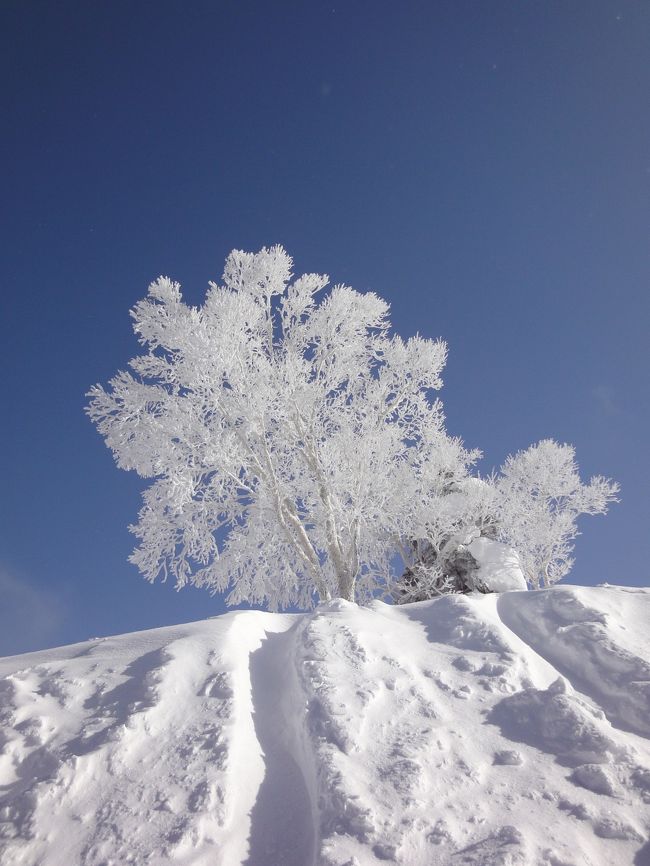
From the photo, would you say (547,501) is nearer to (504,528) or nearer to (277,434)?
(504,528)

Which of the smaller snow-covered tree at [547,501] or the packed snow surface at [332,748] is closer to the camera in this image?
the packed snow surface at [332,748]

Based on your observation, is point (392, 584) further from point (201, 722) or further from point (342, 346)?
point (201, 722)

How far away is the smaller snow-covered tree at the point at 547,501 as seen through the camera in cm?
1664

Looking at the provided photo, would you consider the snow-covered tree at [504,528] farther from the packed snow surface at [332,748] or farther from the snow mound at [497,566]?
the packed snow surface at [332,748]

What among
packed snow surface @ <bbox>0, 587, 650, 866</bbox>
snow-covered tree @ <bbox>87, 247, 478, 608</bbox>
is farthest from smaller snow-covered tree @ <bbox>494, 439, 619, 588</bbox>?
packed snow surface @ <bbox>0, 587, 650, 866</bbox>

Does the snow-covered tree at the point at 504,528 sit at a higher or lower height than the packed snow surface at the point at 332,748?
higher

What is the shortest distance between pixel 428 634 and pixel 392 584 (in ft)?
25.2

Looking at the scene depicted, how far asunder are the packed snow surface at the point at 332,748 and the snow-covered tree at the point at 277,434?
18.1ft

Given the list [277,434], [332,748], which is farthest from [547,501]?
[332,748]

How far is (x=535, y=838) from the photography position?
237 centimetres

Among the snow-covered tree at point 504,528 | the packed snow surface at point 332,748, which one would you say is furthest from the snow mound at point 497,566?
the packed snow surface at point 332,748

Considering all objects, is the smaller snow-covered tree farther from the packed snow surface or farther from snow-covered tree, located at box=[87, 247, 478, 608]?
the packed snow surface

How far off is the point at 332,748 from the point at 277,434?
26.5 feet

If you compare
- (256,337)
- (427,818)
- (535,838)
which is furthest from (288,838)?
(256,337)
